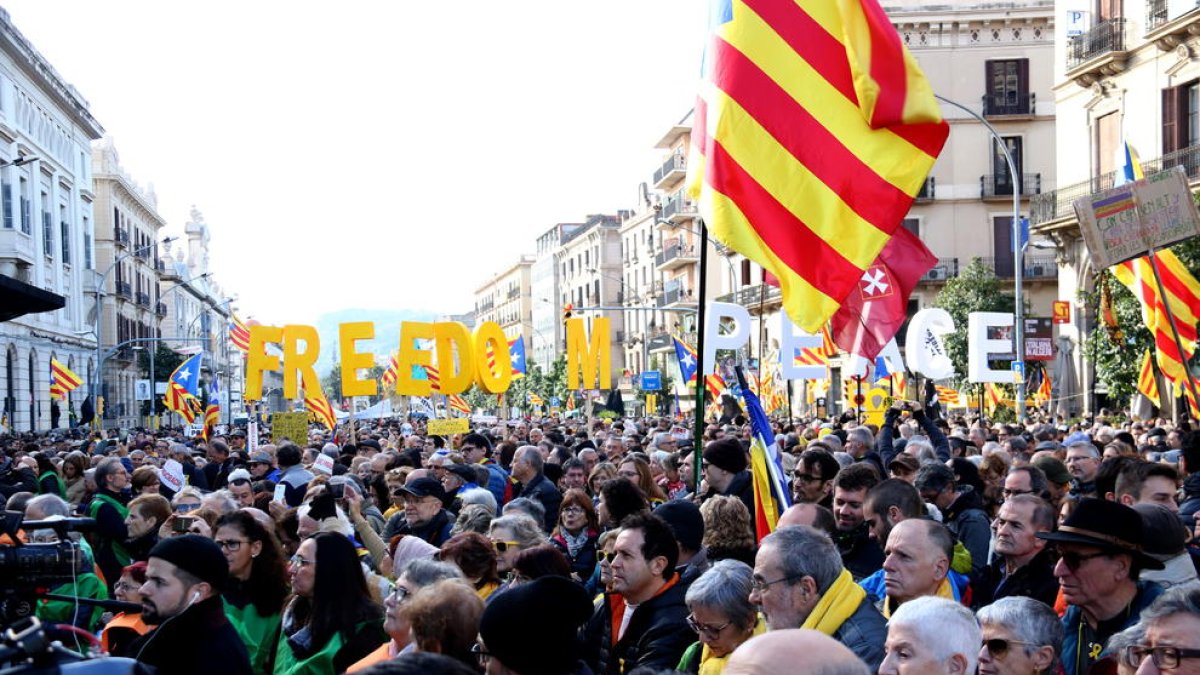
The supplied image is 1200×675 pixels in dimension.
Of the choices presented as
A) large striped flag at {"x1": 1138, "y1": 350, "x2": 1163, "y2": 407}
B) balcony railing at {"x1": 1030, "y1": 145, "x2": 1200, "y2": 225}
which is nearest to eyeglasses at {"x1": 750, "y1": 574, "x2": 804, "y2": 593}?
large striped flag at {"x1": 1138, "y1": 350, "x2": 1163, "y2": 407}

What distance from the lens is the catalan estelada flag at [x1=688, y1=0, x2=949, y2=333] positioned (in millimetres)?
8016

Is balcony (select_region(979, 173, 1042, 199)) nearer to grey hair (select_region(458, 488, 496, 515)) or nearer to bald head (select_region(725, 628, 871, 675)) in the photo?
grey hair (select_region(458, 488, 496, 515))

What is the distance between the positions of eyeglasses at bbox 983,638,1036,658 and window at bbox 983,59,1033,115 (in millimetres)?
46529

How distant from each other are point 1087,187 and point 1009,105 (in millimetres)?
15798

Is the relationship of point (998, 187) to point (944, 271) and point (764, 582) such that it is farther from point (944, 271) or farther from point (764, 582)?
point (764, 582)

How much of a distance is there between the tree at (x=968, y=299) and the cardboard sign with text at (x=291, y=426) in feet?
85.5

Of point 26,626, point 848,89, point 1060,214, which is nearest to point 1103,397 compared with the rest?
point 1060,214

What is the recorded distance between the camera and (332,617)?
562 centimetres

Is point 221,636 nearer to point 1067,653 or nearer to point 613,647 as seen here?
point 613,647

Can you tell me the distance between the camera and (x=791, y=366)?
688 inches

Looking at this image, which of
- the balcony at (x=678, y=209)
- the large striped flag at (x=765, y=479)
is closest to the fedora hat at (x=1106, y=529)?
the large striped flag at (x=765, y=479)

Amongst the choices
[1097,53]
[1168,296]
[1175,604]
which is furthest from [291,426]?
[1097,53]

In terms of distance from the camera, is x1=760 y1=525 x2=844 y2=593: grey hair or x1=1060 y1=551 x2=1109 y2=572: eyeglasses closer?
x1=760 y1=525 x2=844 y2=593: grey hair

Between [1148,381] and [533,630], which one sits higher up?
[1148,381]
